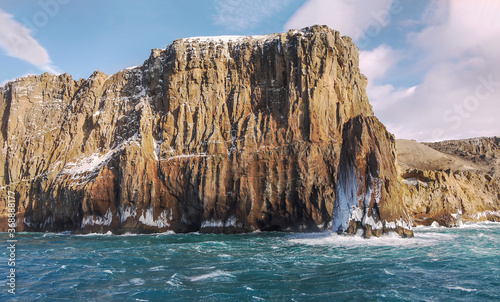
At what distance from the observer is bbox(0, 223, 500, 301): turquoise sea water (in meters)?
16.3

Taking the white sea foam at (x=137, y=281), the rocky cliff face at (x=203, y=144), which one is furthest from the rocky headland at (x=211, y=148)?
the white sea foam at (x=137, y=281)

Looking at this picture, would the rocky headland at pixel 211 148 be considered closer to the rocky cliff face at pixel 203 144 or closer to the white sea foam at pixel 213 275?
the rocky cliff face at pixel 203 144

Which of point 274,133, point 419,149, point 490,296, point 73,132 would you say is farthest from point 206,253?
point 419,149

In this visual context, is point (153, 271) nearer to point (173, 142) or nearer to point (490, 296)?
point (490, 296)

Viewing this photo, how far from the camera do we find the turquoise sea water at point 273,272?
16.3m

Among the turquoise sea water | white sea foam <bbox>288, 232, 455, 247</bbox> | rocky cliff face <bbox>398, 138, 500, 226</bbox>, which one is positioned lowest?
the turquoise sea water

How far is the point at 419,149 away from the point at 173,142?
10705cm

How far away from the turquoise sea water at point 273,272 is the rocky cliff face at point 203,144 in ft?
54.8

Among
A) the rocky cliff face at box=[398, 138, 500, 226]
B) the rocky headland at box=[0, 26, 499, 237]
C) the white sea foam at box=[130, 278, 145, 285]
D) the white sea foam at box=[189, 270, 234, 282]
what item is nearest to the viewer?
the white sea foam at box=[130, 278, 145, 285]

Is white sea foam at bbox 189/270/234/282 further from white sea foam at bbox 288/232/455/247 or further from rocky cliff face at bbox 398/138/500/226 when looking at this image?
rocky cliff face at bbox 398/138/500/226

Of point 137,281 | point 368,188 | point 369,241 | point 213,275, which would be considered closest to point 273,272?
point 213,275

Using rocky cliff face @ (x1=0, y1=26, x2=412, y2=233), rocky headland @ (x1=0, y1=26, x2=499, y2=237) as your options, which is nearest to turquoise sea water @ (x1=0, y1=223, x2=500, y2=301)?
rocky headland @ (x1=0, y1=26, x2=499, y2=237)

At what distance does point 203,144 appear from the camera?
178ft

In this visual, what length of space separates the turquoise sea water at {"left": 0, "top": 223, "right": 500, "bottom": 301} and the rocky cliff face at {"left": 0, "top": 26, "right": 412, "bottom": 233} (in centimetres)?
1671
